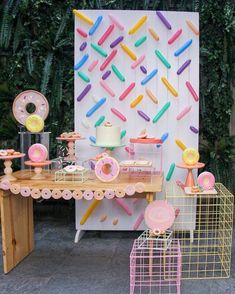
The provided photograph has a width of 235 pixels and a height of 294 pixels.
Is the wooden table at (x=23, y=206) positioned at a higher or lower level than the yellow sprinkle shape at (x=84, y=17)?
lower

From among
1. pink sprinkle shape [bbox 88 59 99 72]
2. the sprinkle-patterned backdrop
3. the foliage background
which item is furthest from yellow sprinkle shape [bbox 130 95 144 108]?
the foliage background

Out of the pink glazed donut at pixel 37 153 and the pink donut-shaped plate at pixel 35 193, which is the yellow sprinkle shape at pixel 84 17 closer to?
the pink glazed donut at pixel 37 153

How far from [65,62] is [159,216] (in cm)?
243

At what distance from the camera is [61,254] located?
136 inches

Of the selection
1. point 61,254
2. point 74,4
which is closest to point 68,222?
point 61,254

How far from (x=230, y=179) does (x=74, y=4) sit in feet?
9.03

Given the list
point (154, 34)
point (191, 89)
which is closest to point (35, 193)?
point (191, 89)

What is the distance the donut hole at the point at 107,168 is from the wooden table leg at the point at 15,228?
32.2 inches

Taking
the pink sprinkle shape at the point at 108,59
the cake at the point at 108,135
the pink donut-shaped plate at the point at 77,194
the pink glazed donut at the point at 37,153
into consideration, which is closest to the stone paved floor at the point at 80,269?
the pink donut-shaped plate at the point at 77,194

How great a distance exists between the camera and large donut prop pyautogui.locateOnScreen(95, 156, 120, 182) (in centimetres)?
292

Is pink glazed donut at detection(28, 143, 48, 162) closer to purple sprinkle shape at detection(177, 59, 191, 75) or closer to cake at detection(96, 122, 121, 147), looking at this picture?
cake at detection(96, 122, 121, 147)

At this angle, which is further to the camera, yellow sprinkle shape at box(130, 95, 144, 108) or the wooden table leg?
yellow sprinkle shape at box(130, 95, 144, 108)

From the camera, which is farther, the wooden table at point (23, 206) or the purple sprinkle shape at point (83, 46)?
the purple sprinkle shape at point (83, 46)

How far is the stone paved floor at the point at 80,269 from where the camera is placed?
9.03 feet
